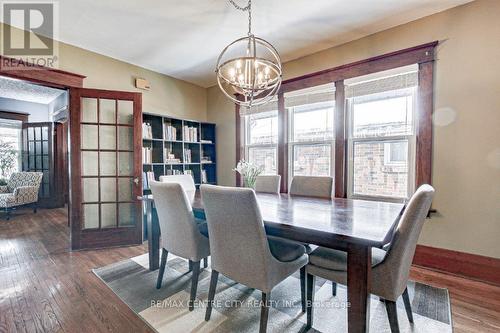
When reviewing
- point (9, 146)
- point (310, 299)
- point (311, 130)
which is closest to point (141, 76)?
point (311, 130)

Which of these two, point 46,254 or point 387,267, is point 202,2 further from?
point 46,254

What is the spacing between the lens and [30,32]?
2.74m

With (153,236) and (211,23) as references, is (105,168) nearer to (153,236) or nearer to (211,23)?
(153,236)

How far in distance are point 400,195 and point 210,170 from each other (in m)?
3.10

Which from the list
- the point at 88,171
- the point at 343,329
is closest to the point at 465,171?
the point at 343,329

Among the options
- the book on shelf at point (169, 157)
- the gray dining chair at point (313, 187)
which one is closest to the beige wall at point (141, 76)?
the book on shelf at point (169, 157)

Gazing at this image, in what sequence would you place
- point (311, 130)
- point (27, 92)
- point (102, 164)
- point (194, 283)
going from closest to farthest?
point (194, 283)
point (102, 164)
point (311, 130)
point (27, 92)

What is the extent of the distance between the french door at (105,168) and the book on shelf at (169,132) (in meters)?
0.53

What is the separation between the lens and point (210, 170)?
4578mm

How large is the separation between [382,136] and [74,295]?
134 inches

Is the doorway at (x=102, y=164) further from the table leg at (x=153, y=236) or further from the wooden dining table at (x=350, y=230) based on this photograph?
the wooden dining table at (x=350, y=230)

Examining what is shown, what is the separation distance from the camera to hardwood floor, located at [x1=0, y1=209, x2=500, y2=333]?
1625 millimetres

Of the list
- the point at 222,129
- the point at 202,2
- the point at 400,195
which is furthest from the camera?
the point at 222,129

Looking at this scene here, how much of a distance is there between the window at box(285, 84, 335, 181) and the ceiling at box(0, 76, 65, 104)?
178 inches
